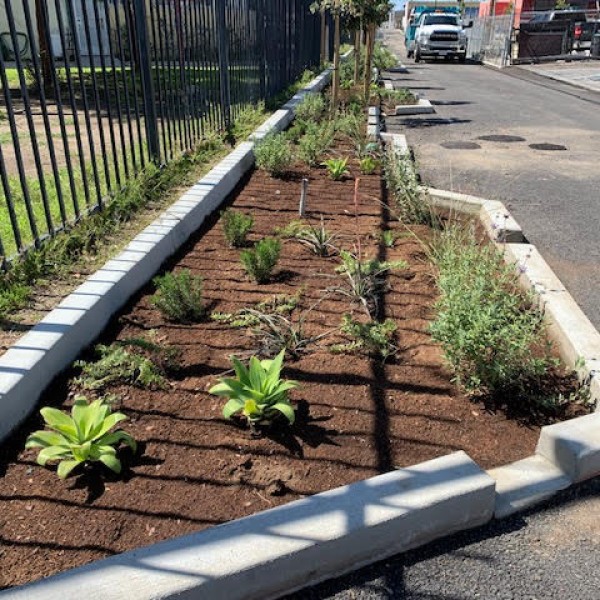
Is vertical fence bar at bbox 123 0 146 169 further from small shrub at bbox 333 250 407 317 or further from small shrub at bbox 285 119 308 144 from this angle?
A: small shrub at bbox 333 250 407 317

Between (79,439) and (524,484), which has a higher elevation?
(79,439)

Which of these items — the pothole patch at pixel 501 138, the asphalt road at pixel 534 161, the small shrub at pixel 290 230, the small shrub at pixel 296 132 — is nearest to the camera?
the small shrub at pixel 290 230

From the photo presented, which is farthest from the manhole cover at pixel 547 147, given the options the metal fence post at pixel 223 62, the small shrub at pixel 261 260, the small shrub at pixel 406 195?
the small shrub at pixel 261 260

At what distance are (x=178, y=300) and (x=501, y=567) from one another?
216cm

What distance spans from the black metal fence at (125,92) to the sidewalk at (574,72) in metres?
11.5

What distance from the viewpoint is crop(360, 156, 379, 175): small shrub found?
6.70 metres

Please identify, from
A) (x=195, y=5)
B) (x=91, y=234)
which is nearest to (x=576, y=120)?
(x=195, y=5)

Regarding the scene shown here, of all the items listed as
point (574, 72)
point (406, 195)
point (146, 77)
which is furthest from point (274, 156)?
point (574, 72)

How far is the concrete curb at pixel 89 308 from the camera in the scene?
2.61 metres

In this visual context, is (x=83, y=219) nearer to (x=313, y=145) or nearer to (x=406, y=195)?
(x=406, y=195)

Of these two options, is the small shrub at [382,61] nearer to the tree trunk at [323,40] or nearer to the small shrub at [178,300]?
the tree trunk at [323,40]

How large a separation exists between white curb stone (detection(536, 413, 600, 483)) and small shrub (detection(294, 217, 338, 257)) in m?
2.17

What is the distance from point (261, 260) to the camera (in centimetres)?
385

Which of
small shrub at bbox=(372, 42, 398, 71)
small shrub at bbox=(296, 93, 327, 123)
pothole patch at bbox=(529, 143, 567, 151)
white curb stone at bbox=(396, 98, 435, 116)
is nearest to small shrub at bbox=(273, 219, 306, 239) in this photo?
small shrub at bbox=(296, 93, 327, 123)
